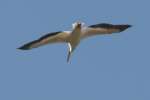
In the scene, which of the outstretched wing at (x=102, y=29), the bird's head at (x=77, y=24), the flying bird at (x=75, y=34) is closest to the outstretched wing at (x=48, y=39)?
the flying bird at (x=75, y=34)

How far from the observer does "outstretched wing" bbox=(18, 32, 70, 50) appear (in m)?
58.9

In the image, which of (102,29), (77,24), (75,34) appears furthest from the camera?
(102,29)

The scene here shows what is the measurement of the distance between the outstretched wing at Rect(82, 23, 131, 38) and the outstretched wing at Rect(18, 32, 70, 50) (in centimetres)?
108

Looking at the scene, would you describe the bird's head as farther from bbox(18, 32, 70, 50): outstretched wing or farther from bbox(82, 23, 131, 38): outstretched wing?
bbox(82, 23, 131, 38): outstretched wing

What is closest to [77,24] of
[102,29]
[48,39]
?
[48,39]

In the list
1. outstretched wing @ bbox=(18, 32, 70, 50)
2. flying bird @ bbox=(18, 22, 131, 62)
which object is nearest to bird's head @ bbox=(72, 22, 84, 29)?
flying bird @ bbox=(18, 22, 131, 62)

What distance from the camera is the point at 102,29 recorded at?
200ft

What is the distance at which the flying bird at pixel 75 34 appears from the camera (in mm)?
58875

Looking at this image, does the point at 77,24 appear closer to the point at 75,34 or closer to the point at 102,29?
the point at 75,34

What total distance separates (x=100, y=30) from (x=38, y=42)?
12.4 feet

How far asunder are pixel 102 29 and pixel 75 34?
7.40 ft

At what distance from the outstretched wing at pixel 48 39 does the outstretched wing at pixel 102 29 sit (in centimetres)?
108

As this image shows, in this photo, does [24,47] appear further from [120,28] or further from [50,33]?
[120,28]

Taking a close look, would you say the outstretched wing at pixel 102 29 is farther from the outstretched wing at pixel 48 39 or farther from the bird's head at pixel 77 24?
the bird's head at pixel 77 24
